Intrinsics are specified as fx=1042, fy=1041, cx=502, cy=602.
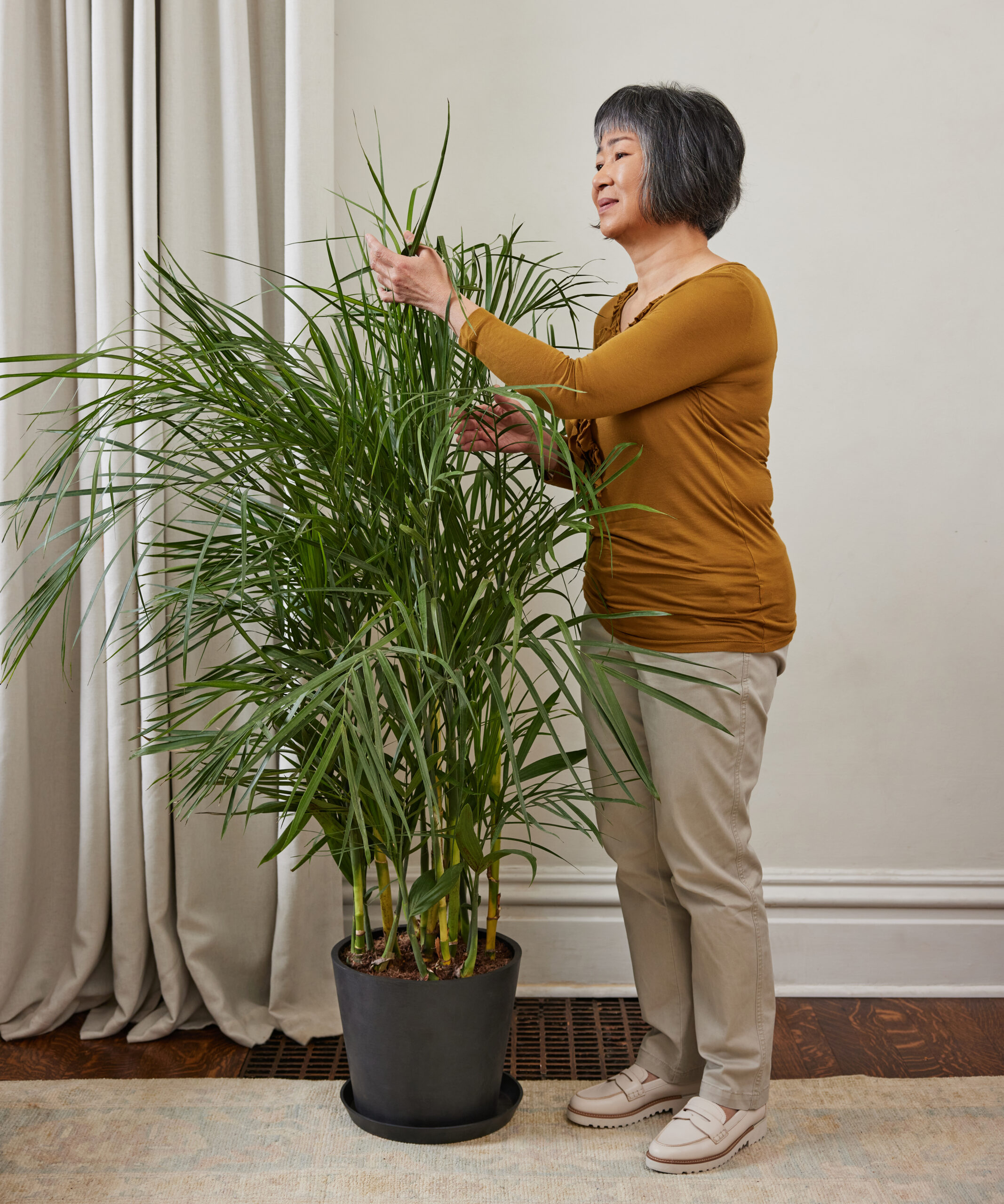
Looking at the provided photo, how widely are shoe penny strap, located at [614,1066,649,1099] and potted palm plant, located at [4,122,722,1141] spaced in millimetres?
180

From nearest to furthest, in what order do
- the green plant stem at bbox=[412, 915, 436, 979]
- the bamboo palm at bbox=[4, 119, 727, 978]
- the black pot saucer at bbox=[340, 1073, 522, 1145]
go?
the bamboo palm at bbox=[4, 119, 727, 978], the green plant stem at bbox=[412, 915, 436, 979], the black pot saucer at bbox=[340, 1073, 522, 1145]

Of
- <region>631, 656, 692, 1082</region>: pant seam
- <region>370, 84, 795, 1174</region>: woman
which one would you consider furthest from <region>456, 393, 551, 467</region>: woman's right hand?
<region>631, 656, 692, 1082</region>: pant seam

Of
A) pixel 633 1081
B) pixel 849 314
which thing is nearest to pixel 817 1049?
pixel 633 1081

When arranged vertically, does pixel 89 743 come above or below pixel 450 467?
below

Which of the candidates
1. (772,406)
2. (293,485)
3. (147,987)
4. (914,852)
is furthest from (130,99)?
(914,852)

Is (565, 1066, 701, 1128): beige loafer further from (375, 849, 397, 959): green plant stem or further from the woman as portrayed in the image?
(375, 849, 397, 959): green plant stem

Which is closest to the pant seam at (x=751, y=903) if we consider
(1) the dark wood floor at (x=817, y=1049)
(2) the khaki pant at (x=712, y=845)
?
(2) the khaki pant at (x=712, y=845)

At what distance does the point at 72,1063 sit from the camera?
1802 mm

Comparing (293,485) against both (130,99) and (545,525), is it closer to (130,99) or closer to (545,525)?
(545,525)

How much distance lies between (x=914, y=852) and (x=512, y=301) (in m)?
1.40

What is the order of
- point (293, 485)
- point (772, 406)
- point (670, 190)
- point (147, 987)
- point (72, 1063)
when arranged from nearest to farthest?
point (293, 485) → point (670, 190) → point (72, 1063) → point (147, 987) → point (772, 406)

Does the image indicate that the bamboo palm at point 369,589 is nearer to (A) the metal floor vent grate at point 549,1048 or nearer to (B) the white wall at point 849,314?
(A) the metal floor vent grate at point 549,1048

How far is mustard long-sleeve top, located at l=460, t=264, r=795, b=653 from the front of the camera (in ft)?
4.57

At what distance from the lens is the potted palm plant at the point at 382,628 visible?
4.33 ft
